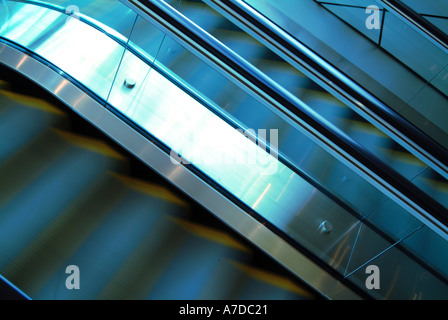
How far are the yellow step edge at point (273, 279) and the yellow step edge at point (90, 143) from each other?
3.85 feet

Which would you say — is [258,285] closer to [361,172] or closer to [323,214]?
[323,214]

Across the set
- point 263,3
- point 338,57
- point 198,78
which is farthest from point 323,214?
point 263,3

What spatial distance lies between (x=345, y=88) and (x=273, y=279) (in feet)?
4.76

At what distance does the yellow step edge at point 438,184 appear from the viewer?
9.21ft

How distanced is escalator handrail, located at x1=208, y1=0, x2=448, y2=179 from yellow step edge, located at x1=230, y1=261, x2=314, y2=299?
1.18 metres

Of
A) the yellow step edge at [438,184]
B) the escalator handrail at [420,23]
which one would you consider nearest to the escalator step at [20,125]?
the yellow step edge at [438,184]

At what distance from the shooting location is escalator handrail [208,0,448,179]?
8.21ft

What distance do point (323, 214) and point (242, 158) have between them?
745 millimetres

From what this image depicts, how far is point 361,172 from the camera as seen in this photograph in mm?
2156
